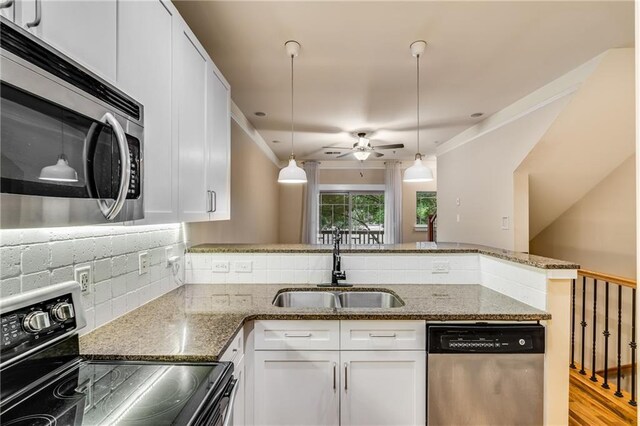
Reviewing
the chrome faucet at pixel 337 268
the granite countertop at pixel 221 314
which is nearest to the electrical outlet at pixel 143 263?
the granite countertop at pixel 221 314

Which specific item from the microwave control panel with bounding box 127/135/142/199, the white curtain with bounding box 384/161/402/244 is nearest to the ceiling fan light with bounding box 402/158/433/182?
the microwave control panel with bounding box 127/135/142/199

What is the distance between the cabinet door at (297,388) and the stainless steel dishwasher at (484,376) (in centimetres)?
48

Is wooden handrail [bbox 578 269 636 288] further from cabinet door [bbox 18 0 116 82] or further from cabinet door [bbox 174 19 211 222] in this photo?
cabinet door [bbox 18 0 116 82]

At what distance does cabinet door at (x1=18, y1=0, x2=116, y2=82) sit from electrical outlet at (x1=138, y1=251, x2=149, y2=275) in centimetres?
94

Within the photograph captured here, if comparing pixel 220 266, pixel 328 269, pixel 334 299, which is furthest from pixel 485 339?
pixel 220 266

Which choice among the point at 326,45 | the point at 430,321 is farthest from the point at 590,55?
the point at 430,321

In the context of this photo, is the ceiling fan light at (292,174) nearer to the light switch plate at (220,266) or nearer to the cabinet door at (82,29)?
the light switch plate at (220,266)

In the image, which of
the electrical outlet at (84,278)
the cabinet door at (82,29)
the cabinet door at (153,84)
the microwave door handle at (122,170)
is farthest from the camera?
the electrical outlet at (84,278)

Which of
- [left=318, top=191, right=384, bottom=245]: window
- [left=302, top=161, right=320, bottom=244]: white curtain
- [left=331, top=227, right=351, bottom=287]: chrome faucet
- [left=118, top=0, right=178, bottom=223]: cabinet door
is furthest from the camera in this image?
[left=318, top=191, right=384, bottom=245]: window

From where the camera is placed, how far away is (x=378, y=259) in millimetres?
2252

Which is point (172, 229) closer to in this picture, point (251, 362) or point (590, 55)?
point (251, 362)

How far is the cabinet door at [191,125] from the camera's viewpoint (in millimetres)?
1551

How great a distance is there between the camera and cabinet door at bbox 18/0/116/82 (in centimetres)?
76

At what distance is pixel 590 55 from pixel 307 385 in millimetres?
3034
